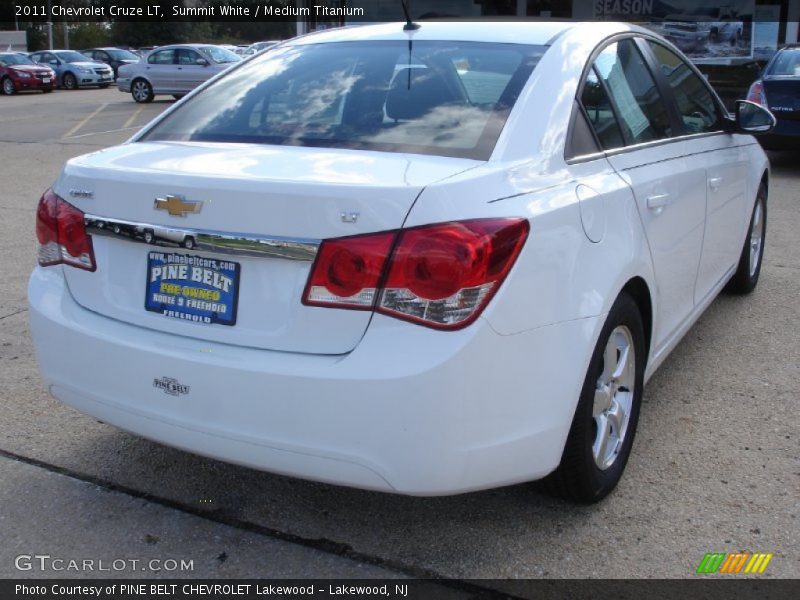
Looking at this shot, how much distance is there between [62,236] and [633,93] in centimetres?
228

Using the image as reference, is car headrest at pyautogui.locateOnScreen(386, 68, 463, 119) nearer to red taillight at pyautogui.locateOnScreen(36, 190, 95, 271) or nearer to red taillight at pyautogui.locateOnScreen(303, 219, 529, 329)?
red taillight at pyautogui.locateOnScreen(303, 219, 529, 329)

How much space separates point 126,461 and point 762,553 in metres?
2.33

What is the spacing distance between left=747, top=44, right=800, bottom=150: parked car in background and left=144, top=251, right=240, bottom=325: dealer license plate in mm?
9517

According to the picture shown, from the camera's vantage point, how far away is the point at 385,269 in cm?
244

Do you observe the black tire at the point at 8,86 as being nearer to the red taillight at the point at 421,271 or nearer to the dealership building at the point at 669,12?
the dealership building at the point at 669,12

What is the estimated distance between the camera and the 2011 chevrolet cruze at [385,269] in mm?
2459

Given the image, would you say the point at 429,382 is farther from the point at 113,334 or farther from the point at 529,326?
the point at 113,334

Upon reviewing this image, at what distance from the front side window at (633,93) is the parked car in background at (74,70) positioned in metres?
32.3

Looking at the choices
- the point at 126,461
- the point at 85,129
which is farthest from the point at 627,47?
the point at 85,129

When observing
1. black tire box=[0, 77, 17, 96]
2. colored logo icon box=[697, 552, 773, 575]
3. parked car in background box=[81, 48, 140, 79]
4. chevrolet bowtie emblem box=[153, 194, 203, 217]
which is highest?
chevrolet bowtie emblem box=[153, 194, 203, 217]

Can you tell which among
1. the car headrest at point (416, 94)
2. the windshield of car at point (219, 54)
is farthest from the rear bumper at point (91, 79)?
the car headrest at point (416, 94)

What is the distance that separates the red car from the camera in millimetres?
30203

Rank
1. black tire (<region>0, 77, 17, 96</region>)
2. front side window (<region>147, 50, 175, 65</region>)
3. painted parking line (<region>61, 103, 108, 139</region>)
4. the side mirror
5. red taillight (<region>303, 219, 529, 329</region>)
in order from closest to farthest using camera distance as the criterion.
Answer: red taillight (<region>303, 219, 529, 329</region>), the side mirror, painted parking line (<region>61, 103, 108, 139</region>), front side window (<region>147, 50, 175, 65</region>), black tire (<region>0, 77, 17, 96</region>)

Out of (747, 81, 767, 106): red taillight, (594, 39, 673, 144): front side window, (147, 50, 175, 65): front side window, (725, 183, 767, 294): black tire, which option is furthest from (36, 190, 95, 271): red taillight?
(147, 50, 175, 65): front side window
